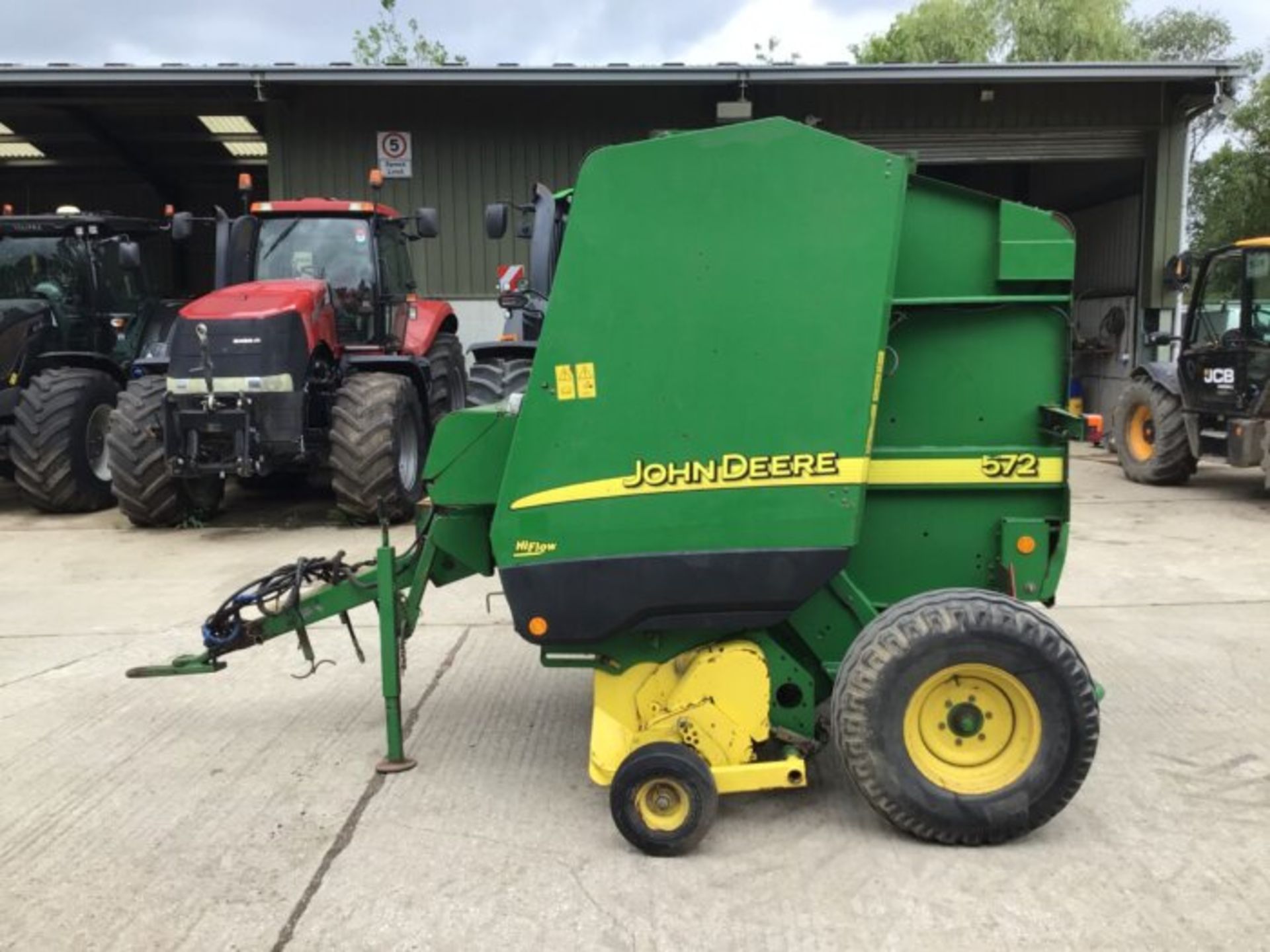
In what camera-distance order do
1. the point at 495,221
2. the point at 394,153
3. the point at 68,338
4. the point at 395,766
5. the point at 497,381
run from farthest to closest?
the point at 394,153, the point at 68,338, the point at 497,381, the point at 495,221, the point at 395,766

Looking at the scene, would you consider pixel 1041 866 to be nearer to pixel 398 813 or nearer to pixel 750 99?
pixel 398 813

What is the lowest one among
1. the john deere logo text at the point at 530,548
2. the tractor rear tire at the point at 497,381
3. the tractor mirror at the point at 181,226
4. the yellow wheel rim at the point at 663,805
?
the yellow wheel rim at the point at 663,805

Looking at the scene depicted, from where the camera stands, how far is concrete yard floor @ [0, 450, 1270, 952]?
113 inches

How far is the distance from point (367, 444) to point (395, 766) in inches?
183

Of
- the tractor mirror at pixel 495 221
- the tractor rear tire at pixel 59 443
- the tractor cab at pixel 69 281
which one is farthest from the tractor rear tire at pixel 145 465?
the tractor mirror at pixel 495 221

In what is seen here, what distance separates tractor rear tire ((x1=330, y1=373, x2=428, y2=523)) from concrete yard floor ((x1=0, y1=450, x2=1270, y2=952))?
2559 mm

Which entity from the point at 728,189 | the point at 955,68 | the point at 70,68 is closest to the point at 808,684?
the point at 728,189

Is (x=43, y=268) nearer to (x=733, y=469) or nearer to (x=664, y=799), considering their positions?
(x=733, y=469)

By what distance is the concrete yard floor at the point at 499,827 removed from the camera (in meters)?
2.87

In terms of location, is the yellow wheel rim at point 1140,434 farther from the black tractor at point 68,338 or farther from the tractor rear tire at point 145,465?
the black tractor at point 68,338

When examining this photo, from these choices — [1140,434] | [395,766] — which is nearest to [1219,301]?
[1140,434]

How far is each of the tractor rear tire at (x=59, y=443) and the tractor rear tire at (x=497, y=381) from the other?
398 cm

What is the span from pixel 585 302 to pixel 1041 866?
218 centimetres

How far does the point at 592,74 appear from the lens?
12.0m
